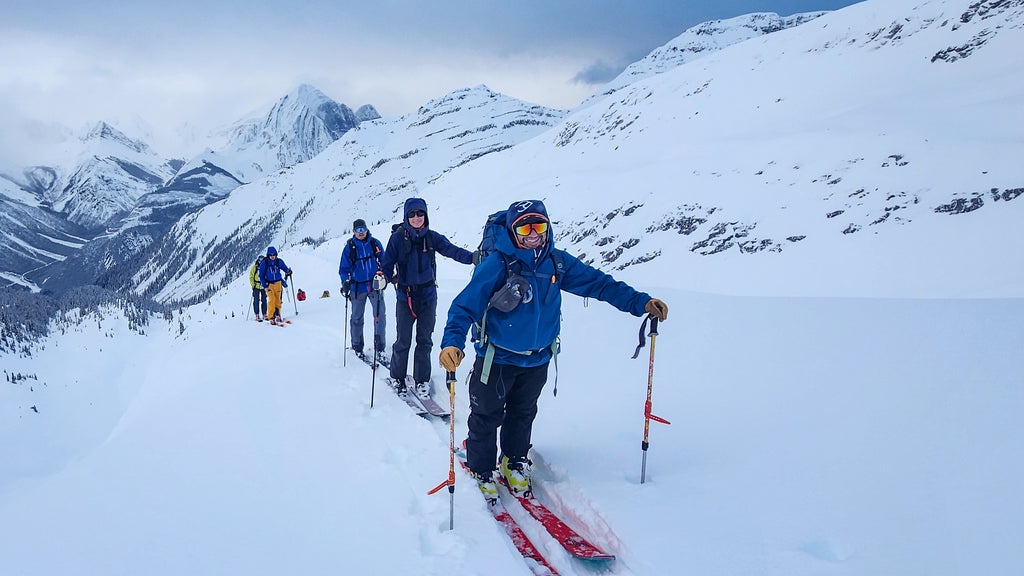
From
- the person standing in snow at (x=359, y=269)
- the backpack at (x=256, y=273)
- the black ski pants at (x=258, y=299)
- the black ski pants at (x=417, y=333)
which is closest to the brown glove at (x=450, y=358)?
the black ski pants at (x=417, y=333)

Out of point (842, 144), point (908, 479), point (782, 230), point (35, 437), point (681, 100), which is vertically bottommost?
point (35, 437)

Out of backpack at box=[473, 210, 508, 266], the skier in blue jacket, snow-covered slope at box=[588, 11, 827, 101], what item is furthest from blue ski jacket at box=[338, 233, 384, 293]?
snow-covered slope at box=[588, 11, 827, 101]

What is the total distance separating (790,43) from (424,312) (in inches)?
Answer: 1496

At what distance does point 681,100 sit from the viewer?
117 ft

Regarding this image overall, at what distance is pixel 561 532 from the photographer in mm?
4160

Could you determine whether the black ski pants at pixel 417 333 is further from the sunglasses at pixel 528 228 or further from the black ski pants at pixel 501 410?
the sunglasses at pixel 528 228

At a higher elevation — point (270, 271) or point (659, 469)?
point (270, 271)

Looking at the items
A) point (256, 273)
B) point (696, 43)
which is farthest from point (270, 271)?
point (696, 43)

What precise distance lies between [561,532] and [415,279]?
4.09m

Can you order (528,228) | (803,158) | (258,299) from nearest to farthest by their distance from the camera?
(528,228)
(258,299)
(803,158)

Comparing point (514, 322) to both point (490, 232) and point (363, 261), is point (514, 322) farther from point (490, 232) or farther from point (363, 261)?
point (363, 261)

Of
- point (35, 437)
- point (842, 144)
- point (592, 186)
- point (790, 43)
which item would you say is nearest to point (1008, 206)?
point (842, 144)

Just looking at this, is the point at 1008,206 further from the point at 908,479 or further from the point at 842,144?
the point at 908,479

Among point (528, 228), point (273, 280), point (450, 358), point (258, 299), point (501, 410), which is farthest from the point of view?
point (258, 299)
